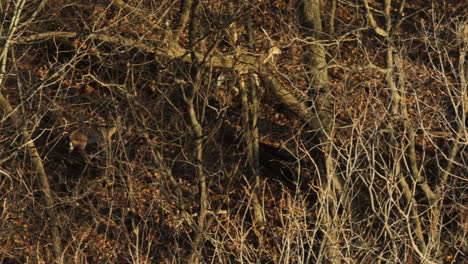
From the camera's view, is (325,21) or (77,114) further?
(325,21)

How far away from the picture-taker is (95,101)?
47.6 feet

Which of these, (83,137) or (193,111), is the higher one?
(193,111)

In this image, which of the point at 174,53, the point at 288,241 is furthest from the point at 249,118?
the point at 288,241

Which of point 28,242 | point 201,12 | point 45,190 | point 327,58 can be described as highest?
point 201,12

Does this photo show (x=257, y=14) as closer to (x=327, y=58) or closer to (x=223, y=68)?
(x=327, y=58)

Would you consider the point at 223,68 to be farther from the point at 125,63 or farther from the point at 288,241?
the point at 288,241

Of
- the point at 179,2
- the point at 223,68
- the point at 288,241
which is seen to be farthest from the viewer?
the point at 179,2

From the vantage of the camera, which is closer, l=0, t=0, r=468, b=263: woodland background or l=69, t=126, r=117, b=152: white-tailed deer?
l=0, t=0, r=468, b=263: woodland background

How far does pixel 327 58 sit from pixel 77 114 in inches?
172

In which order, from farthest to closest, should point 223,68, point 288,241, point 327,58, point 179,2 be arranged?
point 327,58 < point 179,2 < point 223,68 < point 288,241

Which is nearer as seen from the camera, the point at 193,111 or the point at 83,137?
the point at 193,111

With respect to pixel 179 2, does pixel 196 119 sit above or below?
below

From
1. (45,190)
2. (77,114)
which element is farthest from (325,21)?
(45,190)

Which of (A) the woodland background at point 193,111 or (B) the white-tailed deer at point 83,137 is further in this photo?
(B) the white-tailed deer at point 83,137
